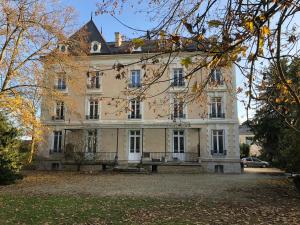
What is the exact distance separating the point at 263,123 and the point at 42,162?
65.9 feet

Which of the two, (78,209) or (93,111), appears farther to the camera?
(93,111)

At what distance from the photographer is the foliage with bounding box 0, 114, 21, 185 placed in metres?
15.2

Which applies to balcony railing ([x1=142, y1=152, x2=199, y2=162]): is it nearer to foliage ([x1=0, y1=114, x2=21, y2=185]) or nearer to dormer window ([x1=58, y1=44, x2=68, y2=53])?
dormer window ([x1=58, y1=44, x2=68, y2=53])

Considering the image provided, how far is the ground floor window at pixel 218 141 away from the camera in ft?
84.2

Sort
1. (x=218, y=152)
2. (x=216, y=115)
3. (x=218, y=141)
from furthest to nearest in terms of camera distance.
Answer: (x=216, y=115) → (x=218, y=141) → (x=218, y=152)

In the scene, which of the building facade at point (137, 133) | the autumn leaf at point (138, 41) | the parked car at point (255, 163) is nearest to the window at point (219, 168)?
the building facade at point (137, 133)

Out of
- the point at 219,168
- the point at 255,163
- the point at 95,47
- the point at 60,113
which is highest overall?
the point at 95,47

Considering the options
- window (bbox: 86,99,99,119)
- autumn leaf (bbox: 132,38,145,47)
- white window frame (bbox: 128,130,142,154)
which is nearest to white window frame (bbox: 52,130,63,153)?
window (bbox: 86,99,99,119)

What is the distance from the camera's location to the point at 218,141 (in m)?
25.8

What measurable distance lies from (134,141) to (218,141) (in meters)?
6.55

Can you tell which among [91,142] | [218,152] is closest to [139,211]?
[218,152]

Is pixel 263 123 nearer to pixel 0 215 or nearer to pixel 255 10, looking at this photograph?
pixel 0 215

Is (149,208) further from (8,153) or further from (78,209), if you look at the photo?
(8,153)

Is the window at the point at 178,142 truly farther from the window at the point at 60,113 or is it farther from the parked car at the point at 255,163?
the parked car at the point at 255,163
